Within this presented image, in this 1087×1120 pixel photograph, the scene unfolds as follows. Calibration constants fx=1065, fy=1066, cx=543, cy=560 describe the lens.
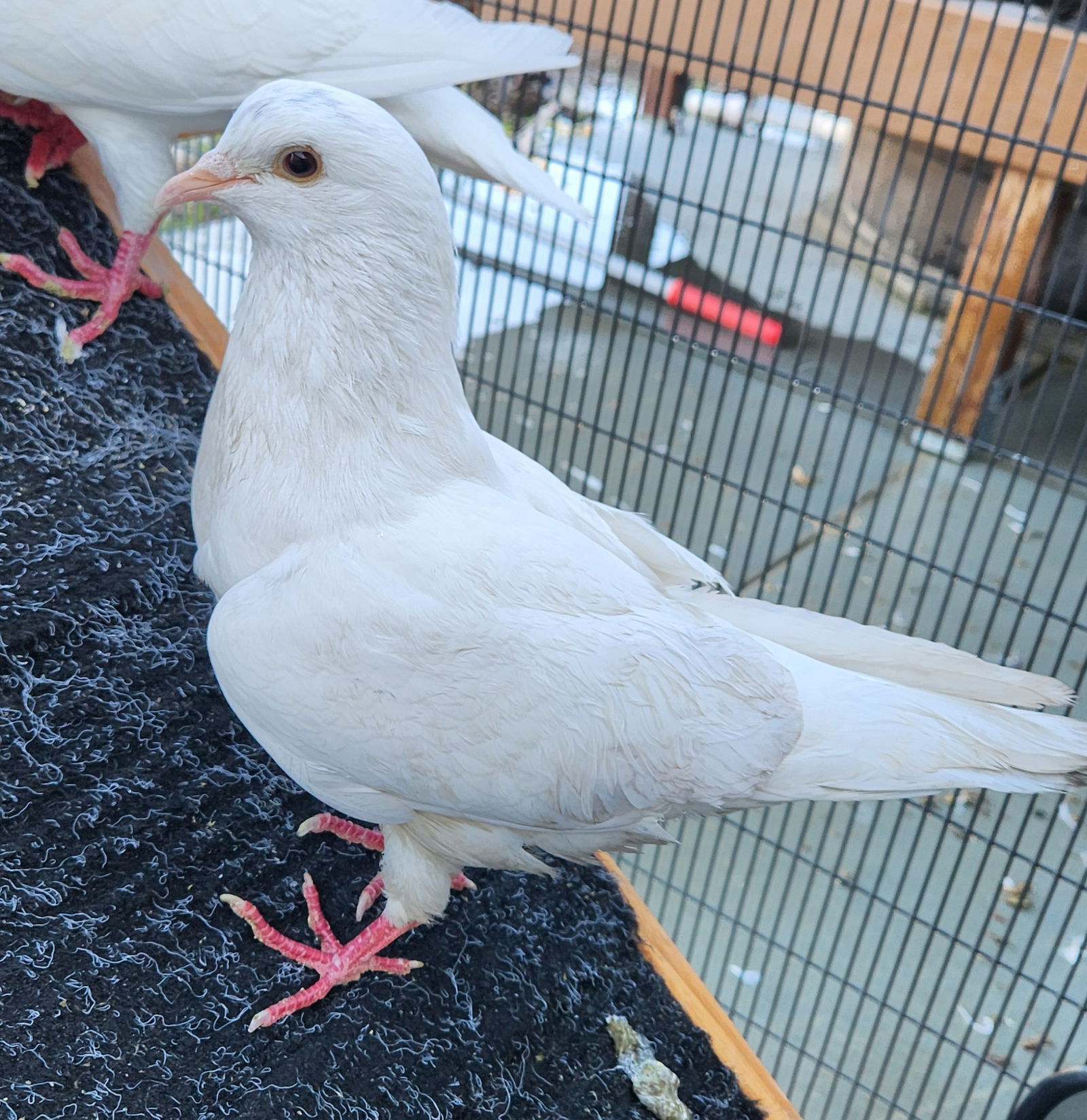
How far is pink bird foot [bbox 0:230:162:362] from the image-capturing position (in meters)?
1.50

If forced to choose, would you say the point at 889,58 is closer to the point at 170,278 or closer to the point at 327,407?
the point at 170,278

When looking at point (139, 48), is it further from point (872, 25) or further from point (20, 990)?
point (872, 25)

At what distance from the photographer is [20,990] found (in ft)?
3.44

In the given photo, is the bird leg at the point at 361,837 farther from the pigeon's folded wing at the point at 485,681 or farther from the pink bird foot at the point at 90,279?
the pink bird foot at the point at 90,279

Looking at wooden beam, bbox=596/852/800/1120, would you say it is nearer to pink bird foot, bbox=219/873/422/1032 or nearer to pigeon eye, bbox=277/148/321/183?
pink bird foot, bbox=219/873/422/1032

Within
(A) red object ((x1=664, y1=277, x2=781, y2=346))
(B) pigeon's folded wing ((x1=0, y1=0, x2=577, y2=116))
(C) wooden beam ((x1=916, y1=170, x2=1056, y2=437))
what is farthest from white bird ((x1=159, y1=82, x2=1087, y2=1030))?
(A) red object ((x1=664, y1=277, x2=781, y2=346))

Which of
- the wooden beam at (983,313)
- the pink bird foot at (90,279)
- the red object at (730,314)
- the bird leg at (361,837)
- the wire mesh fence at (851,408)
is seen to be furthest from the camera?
the red object at (730,314)

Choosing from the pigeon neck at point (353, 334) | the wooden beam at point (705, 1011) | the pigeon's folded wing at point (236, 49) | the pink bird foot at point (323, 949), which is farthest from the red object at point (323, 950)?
the pigeon's folded wing at point (236, 49)

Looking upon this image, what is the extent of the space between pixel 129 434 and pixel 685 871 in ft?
6.13

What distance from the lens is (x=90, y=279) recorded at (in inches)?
61.7

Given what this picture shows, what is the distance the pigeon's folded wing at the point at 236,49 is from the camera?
1351 millimetres

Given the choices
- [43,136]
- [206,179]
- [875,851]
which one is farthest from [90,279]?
[875,851]

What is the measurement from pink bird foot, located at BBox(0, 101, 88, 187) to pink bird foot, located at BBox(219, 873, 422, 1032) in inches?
44.7

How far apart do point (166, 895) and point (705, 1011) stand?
690mm
